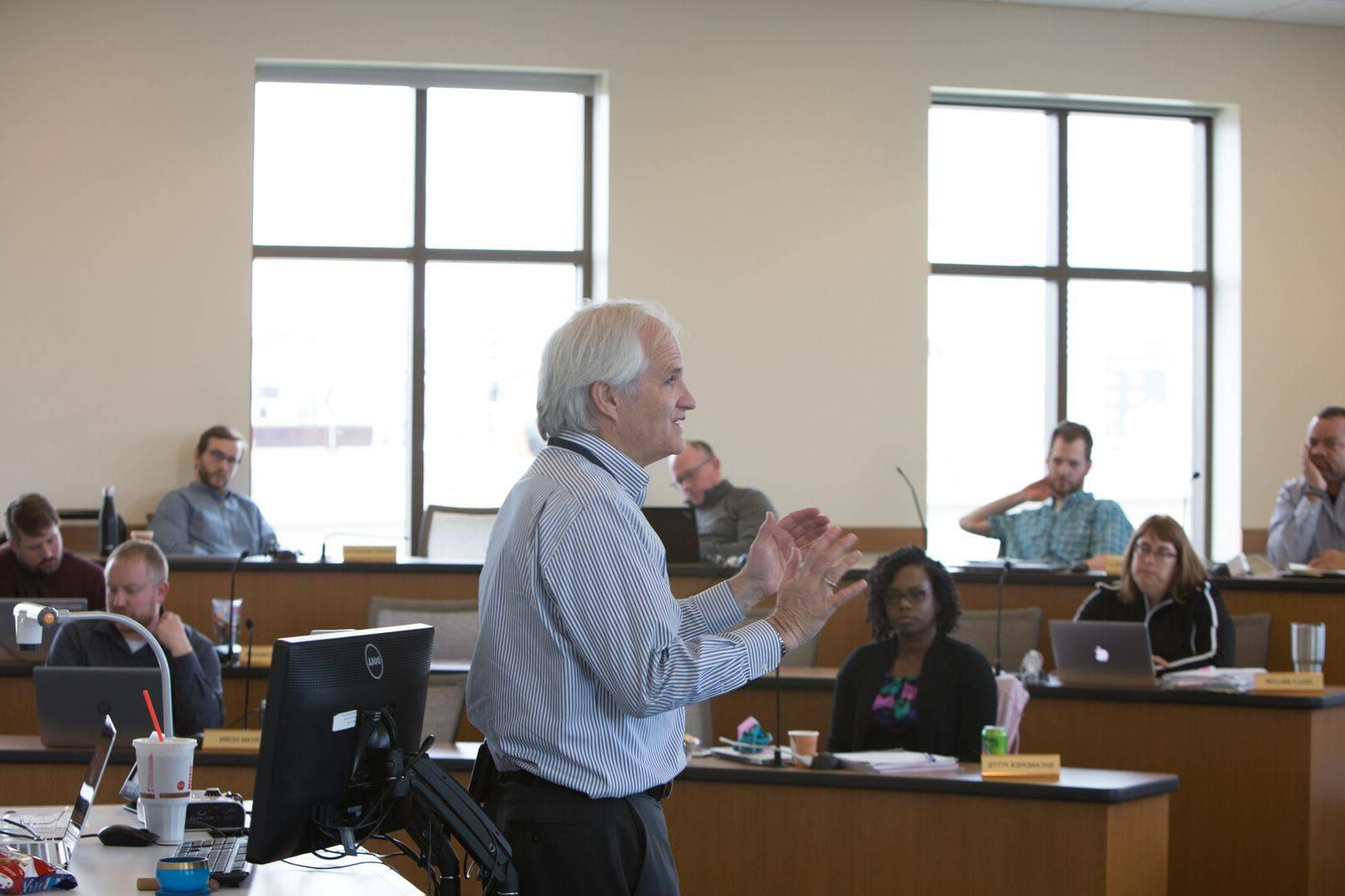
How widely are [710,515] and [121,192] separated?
322cm

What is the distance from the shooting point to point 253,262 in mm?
7379

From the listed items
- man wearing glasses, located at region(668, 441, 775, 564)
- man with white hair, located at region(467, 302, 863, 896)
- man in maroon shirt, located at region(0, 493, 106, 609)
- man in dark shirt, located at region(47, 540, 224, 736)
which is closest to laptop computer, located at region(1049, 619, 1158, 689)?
man wearing glasses, located at region(668, 441, 775, 564)

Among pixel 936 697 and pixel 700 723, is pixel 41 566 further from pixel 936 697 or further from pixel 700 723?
pixel 936 697

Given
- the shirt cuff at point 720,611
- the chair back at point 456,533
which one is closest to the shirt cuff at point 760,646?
the shirt cuff at point 720,611

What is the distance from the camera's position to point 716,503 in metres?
6.86

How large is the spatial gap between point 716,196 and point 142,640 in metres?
4.26

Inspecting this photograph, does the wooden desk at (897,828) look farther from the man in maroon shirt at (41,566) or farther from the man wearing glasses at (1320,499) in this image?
the man wearing glasses at (1320,499)

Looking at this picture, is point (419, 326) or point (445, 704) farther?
point (419, 326)

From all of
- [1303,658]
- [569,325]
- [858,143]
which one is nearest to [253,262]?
[858,143]

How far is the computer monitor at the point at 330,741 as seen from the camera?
1.69 meters

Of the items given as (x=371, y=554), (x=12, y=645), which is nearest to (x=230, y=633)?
(x=12, y=645)

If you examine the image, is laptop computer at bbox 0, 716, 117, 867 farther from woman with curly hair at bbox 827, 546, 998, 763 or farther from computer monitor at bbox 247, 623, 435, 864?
woman with curly hair at bbox 827, 546, 998, 763

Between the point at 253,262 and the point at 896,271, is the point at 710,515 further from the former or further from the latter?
the point at 253,262

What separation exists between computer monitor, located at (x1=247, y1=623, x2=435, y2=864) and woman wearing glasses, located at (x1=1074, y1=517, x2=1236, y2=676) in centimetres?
341
